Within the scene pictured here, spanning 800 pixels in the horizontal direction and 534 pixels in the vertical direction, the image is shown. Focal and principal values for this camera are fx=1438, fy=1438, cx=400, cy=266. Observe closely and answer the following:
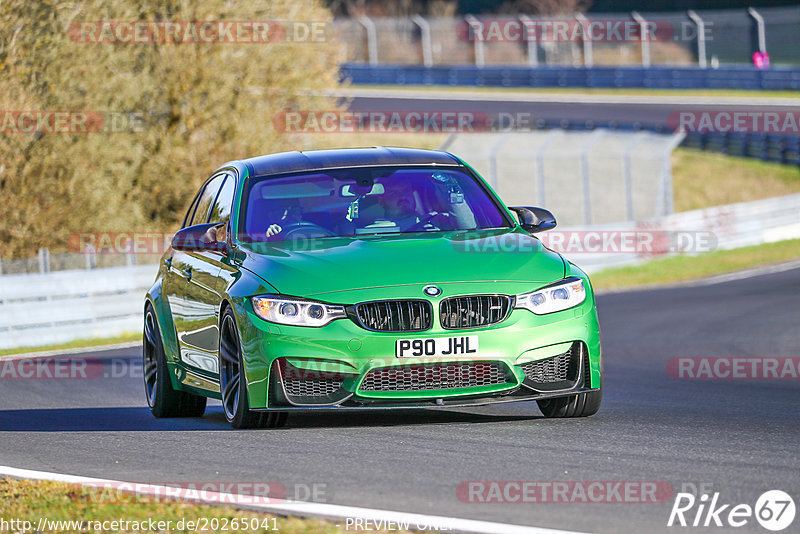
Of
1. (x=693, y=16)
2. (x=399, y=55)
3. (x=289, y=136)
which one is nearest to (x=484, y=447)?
(x=289, y=136)

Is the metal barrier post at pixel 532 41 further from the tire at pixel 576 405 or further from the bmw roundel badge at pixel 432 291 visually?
the bmw roundel badge at pixel 432 291

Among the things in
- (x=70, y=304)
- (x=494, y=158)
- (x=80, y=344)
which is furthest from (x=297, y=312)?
(x=494, y=158)

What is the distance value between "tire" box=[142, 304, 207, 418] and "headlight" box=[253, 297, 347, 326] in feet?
7.47

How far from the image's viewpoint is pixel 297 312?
788cm

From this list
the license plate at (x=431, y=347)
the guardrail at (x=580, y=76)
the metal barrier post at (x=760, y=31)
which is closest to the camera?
the license plate at (x=431, y=347)

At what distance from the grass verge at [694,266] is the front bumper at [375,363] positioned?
745 inches

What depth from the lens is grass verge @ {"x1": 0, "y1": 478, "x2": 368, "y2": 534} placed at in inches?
222

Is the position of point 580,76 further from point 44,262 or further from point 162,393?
point 162,393

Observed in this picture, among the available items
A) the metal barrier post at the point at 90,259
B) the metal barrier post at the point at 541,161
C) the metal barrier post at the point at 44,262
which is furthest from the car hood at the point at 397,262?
the metal barrier post at the point at 541,161

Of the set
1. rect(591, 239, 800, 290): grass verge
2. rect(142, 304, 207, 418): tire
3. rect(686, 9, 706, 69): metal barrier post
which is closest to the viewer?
rect(142, 304, 207, 418): tire

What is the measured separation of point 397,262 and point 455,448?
47.6 inches

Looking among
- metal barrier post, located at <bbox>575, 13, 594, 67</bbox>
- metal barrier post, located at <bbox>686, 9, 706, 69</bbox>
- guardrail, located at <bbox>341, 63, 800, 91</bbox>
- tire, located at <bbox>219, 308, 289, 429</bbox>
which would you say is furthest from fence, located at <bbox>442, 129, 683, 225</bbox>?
tire, located at <bbox>219, 308, 289, 429</bbox>

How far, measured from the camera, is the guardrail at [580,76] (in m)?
50.6

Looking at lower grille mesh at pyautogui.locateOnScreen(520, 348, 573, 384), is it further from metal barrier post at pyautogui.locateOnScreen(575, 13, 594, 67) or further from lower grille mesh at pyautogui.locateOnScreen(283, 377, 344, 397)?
metal barrier post at pyautogui.locateOnScreen(575, 13, 594, 67)
